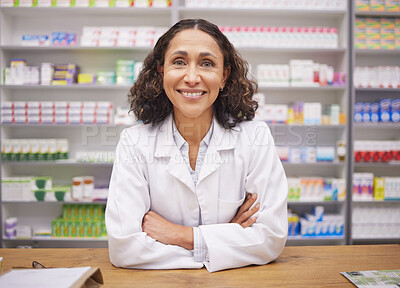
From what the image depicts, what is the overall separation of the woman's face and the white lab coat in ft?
0.66

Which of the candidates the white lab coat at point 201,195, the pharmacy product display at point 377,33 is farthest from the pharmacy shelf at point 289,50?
the white lab coat at point 201,195

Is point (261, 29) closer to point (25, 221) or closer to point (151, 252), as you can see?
point (151, 252)

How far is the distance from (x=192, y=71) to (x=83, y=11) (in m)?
3.00

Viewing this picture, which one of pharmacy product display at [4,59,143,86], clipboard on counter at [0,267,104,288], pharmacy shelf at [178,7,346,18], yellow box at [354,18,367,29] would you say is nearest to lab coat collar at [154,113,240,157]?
clipboard on counter at [0,267,104,288]

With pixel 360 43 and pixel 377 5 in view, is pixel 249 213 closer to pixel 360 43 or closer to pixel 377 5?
pixel 360 43

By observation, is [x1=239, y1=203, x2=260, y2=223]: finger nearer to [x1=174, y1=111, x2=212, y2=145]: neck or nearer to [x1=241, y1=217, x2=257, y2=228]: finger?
[x1=241, y1=217, x2=257, y2=228]: finger

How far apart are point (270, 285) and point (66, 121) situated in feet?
10.6

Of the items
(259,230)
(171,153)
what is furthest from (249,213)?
(171,153)

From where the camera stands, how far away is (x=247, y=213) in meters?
1.40

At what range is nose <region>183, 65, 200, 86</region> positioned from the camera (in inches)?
53.3

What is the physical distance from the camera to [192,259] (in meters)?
A: 1.21

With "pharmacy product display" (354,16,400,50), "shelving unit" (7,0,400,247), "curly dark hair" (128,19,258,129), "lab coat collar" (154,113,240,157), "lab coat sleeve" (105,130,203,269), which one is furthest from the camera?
"shelving unit" (7,0,400,247)

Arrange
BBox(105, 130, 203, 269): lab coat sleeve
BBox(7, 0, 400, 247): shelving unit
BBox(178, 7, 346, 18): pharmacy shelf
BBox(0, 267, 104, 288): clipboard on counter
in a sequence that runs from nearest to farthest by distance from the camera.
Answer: BBox(0, 267, 104, 288): clipboard on counter < BBox(105, 130, 203, 269): lab coat sleeve < BBox(178, 7, 346, 18): pharmacy shelf < BBox(7, 0, 400, 247): shelving unit

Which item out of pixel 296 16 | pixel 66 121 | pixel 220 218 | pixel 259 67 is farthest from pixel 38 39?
pixel 220 218
